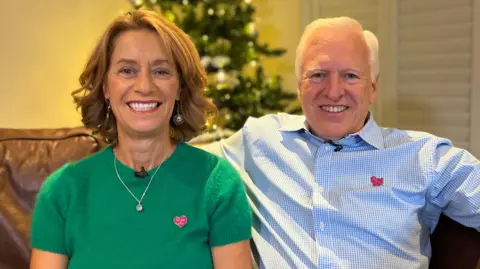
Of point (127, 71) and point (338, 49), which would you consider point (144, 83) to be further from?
point (338, 49)

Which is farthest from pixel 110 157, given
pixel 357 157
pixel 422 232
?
pixel 422 232

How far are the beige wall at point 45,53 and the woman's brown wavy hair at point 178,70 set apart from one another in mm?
1707

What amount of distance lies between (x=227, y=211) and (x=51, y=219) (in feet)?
1.52

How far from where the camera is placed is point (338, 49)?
Result: 1656mm

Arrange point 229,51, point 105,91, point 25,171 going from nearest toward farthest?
point 105,91 → point 25,171 → point 229,51

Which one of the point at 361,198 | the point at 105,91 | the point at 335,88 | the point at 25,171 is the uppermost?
the point at 105,91

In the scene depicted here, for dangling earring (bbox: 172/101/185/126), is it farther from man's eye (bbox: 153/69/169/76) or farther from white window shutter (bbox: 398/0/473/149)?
white window shutter (bbox: 398/0/473/149)

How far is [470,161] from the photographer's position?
4.79ft

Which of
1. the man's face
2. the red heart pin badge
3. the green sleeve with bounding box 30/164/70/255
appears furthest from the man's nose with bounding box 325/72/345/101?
the green sleeve with bounding box 30/164/70/255

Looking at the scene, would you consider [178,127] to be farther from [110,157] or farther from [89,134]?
[89,134]

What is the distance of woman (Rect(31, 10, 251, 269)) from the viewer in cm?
134

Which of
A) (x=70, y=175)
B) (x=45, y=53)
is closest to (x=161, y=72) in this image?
(x=70, y=175)

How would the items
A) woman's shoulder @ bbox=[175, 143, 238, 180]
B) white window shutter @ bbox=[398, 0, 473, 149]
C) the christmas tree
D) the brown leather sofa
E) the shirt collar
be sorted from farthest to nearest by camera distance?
the christmas tree → white window shutter @ bbox=[398, 0, 473, 149] → the brown leather sofa → the shirt collar → woman's shoulder @ bbox=[175, 143, 238, 180]

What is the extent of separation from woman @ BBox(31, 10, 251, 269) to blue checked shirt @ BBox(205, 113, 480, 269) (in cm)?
20
